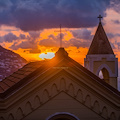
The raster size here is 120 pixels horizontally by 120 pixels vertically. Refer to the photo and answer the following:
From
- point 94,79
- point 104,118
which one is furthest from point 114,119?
point 94,79

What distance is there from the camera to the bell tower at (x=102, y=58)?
17797 mm

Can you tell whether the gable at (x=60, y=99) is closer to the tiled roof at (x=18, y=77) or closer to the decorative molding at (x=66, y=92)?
the decorative molding at (x=66, y=92)

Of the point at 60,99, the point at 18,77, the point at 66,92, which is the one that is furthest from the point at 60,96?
the point at 18,77

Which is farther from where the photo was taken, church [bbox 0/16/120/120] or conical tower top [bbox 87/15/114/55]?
conical tower top [bbox 87/15/114/55]

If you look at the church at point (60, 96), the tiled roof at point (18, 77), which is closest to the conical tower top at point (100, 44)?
the tiled roof at point (18, 77)

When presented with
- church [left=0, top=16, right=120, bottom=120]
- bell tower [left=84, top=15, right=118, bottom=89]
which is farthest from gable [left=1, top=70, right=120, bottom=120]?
bell tower [left=84, top=15, right=118, bottom=89]

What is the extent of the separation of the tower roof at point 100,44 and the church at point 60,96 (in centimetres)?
777

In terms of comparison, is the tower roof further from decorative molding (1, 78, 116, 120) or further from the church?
decorative molding (1, 78, 116, 120)

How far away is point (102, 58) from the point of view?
18.0 metres

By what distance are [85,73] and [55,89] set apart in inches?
61.9

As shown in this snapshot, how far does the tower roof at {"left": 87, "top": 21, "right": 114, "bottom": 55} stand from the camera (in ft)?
59.9

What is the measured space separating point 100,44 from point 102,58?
1.29m

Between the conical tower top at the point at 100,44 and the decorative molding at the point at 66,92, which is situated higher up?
the conical tower top at the point at 100,44

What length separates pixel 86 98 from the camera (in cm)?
1041
